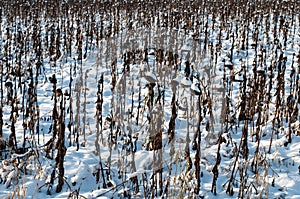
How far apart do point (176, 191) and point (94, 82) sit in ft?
7.88

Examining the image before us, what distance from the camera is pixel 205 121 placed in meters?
4.50

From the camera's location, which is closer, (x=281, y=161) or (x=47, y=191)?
(x=47, y=191)

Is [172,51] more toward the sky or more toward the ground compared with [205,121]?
more toward the sky

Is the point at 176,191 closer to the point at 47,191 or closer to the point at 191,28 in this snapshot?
the point at 47,191

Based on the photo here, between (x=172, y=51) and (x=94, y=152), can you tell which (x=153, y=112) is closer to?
(x=94, y=152)

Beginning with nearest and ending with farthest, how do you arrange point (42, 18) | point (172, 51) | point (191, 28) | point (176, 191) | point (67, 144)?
point (176, 191) < point (67, 144) < point (172, 51) < point (191, 28) < point (42, 18)

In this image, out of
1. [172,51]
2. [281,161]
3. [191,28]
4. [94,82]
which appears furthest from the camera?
[191,28]

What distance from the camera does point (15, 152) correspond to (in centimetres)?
360

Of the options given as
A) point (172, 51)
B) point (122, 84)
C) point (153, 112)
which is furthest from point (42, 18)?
point (153, 112)

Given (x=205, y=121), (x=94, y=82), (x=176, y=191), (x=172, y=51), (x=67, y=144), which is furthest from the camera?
(x=172, y=51)

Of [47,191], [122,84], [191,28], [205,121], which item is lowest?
[47,191]

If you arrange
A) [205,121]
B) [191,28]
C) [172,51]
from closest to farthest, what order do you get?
[205,121] < [172,51] < [191,28]

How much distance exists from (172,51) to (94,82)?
1.32 meters

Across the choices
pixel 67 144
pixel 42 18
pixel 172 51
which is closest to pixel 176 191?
pixel 67 144
